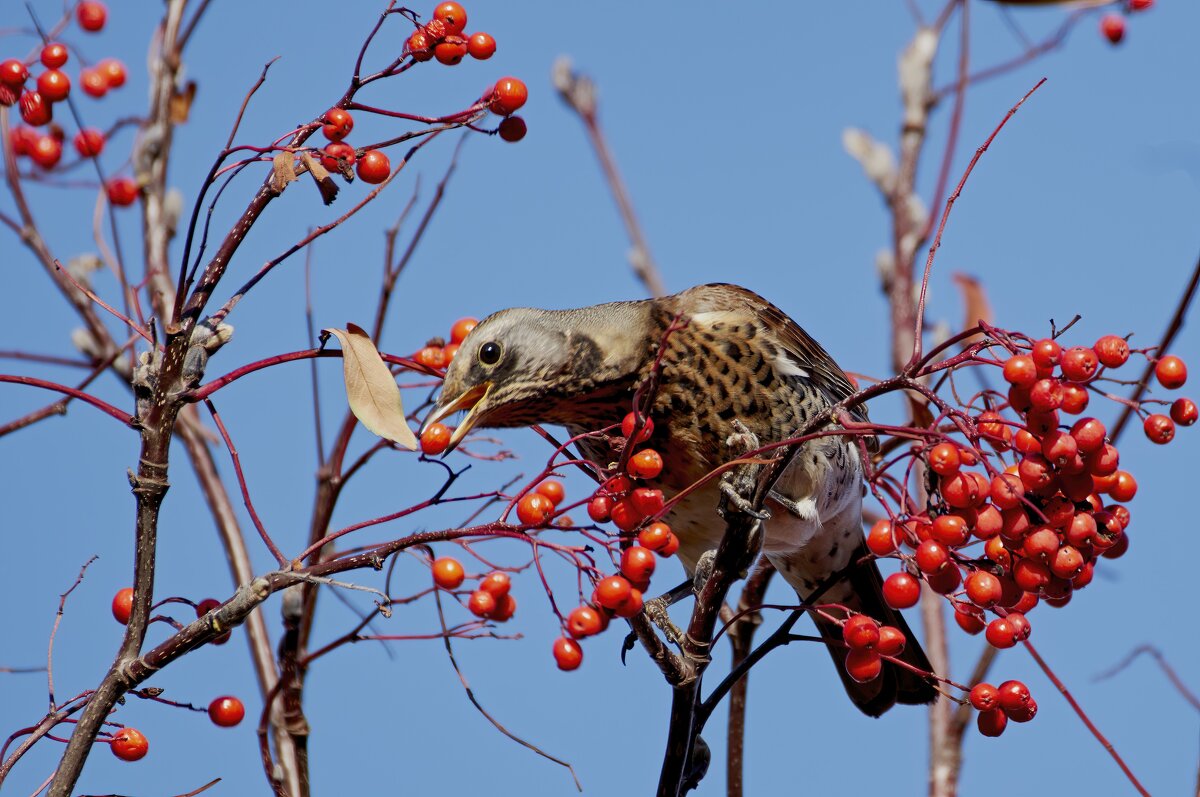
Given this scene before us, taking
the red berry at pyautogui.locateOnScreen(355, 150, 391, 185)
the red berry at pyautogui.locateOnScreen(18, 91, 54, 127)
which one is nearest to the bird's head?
the red berry at pyautogui.locateOnScreen(355, 150, 391, 185)

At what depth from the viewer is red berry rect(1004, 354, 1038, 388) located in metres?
1.93

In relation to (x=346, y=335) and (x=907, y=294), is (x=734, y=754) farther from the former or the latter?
(x=907, y=294)

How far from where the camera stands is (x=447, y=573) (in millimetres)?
2131

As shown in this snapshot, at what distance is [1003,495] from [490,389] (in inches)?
49.3

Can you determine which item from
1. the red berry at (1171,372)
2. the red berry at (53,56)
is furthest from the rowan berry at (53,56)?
the red berry at (1171,372)

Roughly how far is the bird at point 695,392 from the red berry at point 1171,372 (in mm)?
963

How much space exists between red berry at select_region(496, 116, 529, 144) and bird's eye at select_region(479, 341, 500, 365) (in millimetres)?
735

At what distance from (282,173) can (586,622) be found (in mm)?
872

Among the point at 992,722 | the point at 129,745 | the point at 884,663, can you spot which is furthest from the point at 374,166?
the point at 884,663

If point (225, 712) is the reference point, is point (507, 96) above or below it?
above

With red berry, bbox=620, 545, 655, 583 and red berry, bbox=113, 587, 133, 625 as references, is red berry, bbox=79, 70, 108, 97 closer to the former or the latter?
red berry, bbox=113, 587, 133, 625

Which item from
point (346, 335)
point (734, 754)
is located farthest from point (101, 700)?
point (734, 754)

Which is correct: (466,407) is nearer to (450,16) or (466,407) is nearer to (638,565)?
(638,565)

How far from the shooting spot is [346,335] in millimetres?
2025
